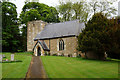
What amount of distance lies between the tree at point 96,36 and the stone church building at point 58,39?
5800mm

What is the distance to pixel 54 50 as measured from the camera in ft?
93.8

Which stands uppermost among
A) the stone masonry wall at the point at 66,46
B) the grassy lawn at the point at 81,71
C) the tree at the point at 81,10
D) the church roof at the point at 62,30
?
the tree at the point at 81,10

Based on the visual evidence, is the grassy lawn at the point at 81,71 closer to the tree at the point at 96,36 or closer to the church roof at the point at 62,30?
the tree at the point at 96,36

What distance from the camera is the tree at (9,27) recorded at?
119 ft

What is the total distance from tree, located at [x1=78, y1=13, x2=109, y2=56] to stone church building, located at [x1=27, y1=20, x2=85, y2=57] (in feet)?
19.0

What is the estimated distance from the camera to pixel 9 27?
122 ft

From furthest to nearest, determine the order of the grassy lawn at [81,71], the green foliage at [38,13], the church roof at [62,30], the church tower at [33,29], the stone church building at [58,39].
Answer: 1. the green foliage at [38,13]
2. the church tower at [33,29]
3. the church roof at [62,30]
4. the stone church building at [58,39]
5. the grassy lawn at [81,71]

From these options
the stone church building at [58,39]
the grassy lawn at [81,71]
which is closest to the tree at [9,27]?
the stone church building at [58,39]

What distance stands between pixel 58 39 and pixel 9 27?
17021 mm

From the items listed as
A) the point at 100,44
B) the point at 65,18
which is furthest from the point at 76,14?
the point at 100,44

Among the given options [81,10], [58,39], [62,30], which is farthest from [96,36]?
[81,10]

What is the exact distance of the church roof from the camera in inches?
1054

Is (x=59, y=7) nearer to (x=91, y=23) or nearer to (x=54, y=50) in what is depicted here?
(x=54, y=50)

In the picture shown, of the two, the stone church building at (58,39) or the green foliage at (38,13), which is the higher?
the green foliage at (38,13)
